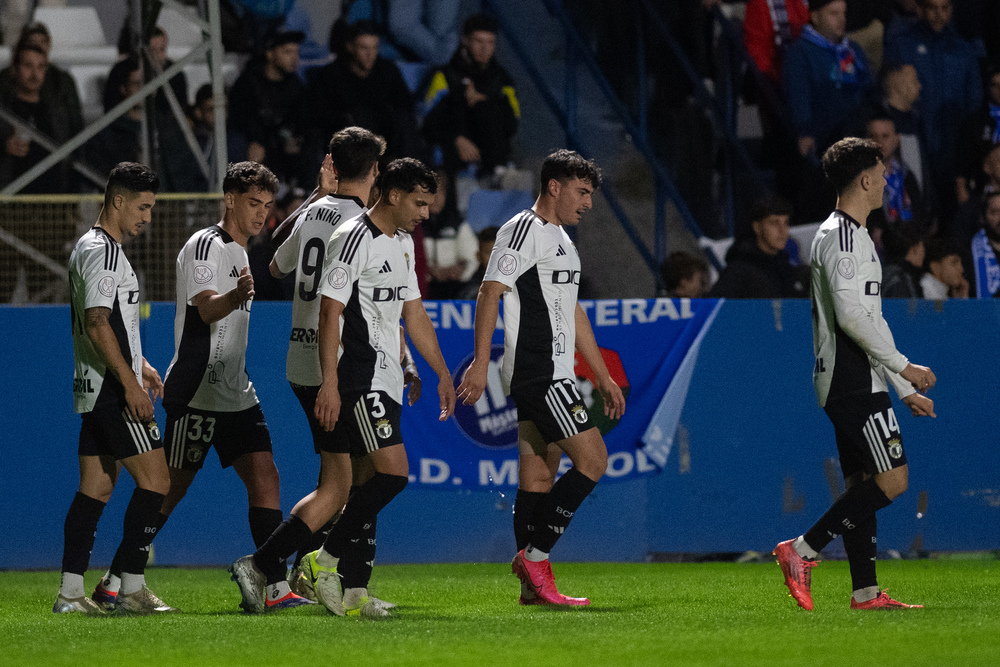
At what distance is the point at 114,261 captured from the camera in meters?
6.46

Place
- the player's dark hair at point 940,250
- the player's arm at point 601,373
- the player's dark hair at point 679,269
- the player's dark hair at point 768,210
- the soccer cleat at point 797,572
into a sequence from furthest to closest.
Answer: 1. the player's dark hair at point 940,250
2. the player's dark hair at point 768,210
3. the player's dark hair at point 679,269
4. the player's arm at point 601,373
5. the soccer cleat at point 797,572

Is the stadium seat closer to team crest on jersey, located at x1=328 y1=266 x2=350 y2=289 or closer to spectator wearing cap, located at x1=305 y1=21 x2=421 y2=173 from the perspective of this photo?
spectator wearing cap, located at x1=305 y1=21 x2=421 y2=173

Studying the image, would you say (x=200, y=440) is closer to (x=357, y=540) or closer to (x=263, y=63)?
(x=357, y=540)

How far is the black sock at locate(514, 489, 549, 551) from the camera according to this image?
271 inches

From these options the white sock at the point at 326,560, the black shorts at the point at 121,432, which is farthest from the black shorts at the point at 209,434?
the white sock at the point at 326,560

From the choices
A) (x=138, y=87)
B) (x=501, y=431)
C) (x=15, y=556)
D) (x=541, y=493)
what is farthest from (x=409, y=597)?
(x=138, y=87)

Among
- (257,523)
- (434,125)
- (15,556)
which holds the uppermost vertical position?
(434,125)

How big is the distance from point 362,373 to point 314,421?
1.57 ft

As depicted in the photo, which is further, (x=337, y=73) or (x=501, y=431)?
(x=337, y=73)

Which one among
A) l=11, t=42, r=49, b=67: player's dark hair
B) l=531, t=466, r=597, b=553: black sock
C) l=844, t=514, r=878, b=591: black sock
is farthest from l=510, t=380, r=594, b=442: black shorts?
l=11, t=42, r=49, b=67: player's dark hair

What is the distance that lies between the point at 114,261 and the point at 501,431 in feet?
10.4

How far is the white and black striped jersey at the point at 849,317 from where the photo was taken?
20.2ft

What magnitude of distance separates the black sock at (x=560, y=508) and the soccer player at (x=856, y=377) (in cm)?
97

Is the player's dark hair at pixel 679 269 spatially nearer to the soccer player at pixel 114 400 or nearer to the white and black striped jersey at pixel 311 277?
the white and black striped jersey at pixel 311 277
